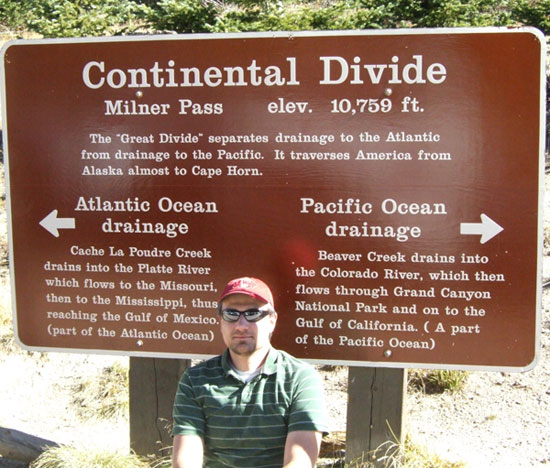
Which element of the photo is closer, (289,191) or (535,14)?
(289,191)

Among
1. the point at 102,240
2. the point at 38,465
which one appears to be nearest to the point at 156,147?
the point at 102,240

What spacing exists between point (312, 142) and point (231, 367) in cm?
104

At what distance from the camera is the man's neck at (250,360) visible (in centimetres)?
262

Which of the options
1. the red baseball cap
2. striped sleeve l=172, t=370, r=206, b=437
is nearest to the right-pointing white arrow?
the red baseball cap

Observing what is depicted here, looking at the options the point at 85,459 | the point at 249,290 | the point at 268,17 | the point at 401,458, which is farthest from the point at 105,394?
the point at 268,17

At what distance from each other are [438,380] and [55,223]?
2.84 meters

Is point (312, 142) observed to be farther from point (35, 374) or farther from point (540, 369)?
point (35, 374)

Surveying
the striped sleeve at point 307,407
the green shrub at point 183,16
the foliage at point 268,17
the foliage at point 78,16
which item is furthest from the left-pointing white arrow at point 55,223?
the foliage at point 78,16

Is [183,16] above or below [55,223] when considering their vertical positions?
above

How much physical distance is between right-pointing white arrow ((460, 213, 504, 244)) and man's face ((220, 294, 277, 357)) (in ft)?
3.12

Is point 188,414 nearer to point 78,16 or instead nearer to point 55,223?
point 55,223

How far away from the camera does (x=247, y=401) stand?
258 centimetres

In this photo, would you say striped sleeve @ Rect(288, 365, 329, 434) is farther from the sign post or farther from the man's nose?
the sign post

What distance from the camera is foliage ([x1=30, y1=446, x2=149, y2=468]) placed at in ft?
11.5
